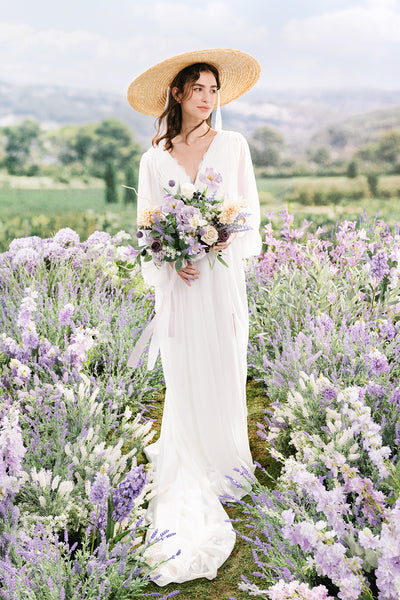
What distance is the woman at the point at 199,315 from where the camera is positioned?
2.53 meters

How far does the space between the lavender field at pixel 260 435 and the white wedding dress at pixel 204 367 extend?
0.14 metres

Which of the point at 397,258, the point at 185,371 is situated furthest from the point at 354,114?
the point at 185,371

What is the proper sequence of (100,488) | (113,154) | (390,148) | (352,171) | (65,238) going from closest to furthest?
(100,488) < (65,238) < (113,154) < (352,171) < (390,148)

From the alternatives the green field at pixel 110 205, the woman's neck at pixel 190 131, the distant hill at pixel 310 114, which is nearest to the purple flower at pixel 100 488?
the woman's neck at pixel 190 131

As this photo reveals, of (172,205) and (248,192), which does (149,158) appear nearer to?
(172,205)

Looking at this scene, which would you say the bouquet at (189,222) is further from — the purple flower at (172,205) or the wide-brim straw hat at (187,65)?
the wide-brim straw hat at (187,65)

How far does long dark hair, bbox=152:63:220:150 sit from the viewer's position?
2.51m

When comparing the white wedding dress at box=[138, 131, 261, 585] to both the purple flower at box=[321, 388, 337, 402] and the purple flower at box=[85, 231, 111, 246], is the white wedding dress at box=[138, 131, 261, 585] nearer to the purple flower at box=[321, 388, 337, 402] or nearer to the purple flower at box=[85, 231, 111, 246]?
the purple flower at box=[321, 388, 337, 402]

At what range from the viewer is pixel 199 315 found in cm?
267

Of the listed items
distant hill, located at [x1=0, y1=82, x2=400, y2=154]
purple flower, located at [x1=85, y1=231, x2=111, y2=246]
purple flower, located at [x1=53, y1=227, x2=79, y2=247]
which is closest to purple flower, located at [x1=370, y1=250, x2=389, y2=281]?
purple flower, located at [x1=85, y1=231, x2=111, y2=246]

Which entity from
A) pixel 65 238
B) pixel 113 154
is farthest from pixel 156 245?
pixel 113 154

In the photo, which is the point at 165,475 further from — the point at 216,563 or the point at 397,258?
the point at 397,258

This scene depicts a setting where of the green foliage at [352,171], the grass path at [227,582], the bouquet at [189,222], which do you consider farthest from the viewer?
the green foliage at [352,171]

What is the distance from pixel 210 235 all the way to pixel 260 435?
116 cm
